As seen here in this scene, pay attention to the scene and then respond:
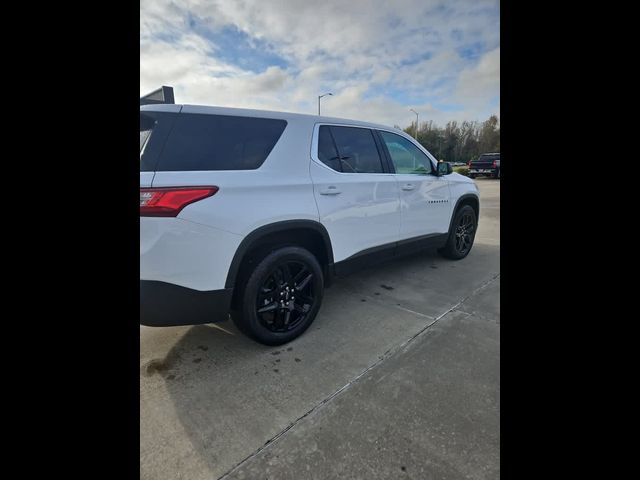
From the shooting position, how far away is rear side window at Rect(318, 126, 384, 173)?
2.89 m

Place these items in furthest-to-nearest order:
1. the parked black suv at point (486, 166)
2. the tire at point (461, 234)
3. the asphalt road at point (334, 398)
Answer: the parked black suv at point (486, 166) < the tire at point (461, 234) < the asphalt road at point (334, 398)

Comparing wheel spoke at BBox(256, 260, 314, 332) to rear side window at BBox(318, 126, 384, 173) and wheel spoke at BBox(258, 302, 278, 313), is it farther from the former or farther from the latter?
rear side window at BBox(318, 126, 384, 173)

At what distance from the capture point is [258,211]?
228 cm

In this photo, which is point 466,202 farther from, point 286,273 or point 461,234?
point 286,273

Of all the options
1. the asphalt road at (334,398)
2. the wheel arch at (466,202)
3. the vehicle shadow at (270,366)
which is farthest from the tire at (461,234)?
the asphalt road at (334,398)

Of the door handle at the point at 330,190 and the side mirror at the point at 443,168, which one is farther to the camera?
the side mirror at the point at 443,168

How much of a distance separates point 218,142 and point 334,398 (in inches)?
72.1

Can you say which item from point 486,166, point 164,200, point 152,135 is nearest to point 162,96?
point 152,135

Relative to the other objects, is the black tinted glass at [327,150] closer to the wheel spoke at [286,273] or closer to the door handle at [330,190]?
the door handle at [330,190]

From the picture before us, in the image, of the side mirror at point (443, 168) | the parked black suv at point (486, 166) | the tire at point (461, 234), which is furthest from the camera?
the parked black suv at point (486, 166)

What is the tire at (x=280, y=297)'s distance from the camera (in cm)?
237
